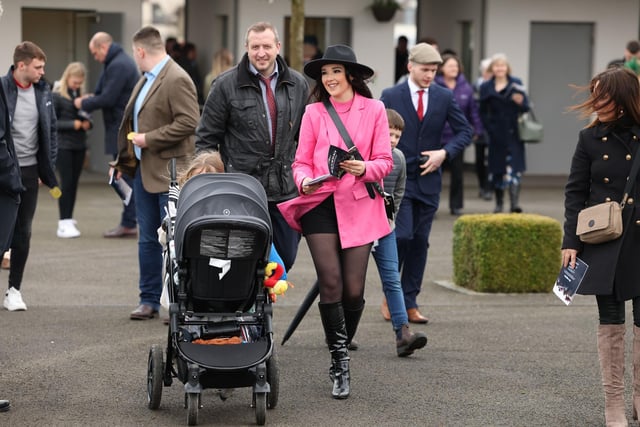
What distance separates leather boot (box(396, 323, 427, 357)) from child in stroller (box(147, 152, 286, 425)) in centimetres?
145

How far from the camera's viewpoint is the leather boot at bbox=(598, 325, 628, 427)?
20.3ft

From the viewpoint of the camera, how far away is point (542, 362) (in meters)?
7.92

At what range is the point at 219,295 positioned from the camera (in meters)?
6.30

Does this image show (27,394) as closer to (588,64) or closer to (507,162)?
(507,162)

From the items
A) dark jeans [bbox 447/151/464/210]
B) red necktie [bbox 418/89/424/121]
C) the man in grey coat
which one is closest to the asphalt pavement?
the man in grey coat

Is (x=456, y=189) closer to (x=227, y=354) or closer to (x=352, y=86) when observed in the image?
(x=352, y=86)

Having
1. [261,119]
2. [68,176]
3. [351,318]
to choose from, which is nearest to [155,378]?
[351,318]

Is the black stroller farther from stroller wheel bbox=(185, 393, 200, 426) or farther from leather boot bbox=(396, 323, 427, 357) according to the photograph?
leather boot bbox=(396, 323, 427, 357)

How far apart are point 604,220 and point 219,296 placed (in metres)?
1.94

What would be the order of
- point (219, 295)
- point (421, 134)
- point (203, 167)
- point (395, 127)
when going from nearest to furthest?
point (219, 295), point (203, 167), point (395, 127), point (421, 134)

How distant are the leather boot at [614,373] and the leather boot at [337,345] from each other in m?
1.45

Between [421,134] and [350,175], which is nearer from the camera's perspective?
[350,175]

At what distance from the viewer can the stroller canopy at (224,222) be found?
611 centimetres

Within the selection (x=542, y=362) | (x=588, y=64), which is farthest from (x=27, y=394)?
(x=588, y=64)
